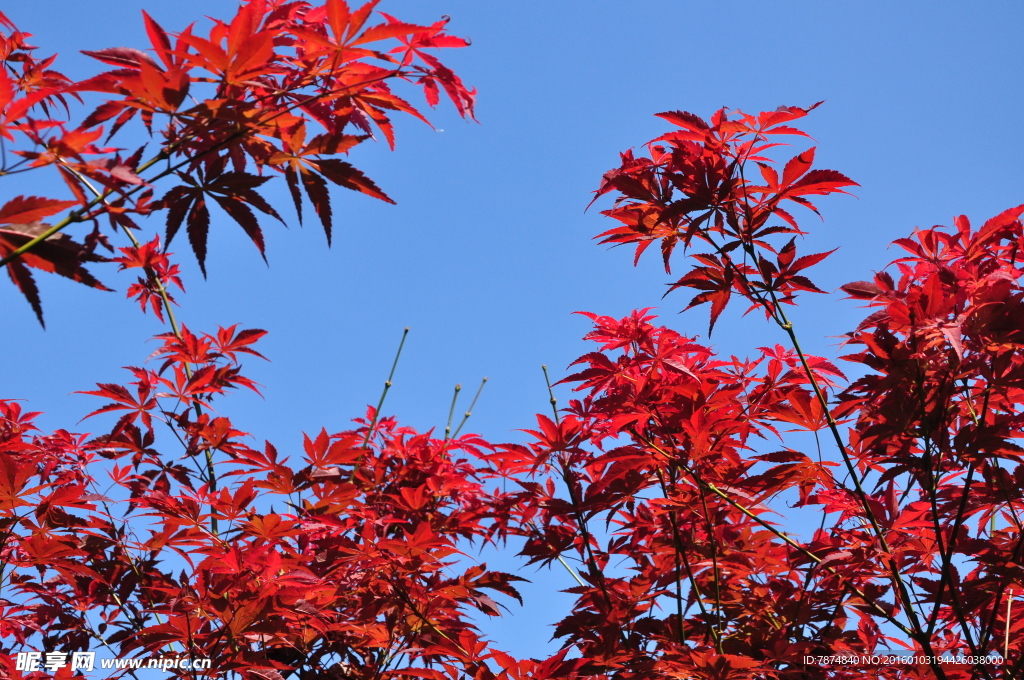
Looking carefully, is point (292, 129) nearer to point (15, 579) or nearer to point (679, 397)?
point (679, 397)

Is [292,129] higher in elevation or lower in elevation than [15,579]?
higher

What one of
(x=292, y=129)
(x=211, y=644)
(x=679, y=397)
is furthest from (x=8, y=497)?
(x=679, y=397)

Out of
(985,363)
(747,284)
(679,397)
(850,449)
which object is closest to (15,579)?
(679,397)

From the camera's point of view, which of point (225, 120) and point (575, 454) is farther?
point (575, 454)

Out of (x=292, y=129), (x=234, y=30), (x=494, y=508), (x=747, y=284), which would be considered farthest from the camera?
(x=494, y=508)

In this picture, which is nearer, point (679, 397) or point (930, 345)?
point (930, 345)

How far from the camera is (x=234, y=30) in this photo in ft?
4.98

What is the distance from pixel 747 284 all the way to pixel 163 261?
3256mm

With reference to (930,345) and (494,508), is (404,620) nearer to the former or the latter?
(494,508)

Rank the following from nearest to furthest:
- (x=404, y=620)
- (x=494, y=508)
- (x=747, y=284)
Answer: (x=747, y=284) → (x=404, y=620) → (x=494, y=508)

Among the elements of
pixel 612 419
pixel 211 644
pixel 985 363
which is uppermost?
pixel 612 419

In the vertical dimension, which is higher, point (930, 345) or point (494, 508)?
point (494, 508)

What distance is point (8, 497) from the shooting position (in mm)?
2357

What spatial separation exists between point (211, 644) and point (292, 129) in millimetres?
1951
